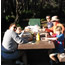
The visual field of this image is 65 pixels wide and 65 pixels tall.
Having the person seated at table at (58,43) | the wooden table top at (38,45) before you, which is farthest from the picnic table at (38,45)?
the person seated at table at (58,43)

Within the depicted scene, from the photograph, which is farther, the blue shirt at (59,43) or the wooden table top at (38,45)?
the blue shirt at (59,43)

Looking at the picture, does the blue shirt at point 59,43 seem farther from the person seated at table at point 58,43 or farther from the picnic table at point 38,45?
the picnic table at point 38,45

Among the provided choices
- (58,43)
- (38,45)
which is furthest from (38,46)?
(58,43)

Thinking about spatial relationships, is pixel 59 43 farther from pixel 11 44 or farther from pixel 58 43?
pixel 11 44

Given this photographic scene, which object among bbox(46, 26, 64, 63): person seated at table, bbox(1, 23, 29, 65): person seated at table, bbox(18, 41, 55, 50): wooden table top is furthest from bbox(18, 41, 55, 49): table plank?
bbox(46, 26, 64, 63): person seated at table

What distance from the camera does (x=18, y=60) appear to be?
4.41m

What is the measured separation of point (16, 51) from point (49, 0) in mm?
19809

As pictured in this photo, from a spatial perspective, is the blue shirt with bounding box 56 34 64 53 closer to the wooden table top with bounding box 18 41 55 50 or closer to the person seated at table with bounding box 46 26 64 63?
the person seated at table with bounding box 46 26 64 63

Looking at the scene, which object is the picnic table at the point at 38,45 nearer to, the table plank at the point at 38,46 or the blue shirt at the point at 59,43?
the table plank at the point at 38,46

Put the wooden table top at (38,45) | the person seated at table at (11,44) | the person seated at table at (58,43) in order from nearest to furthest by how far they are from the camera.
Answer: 1. the wooden table top at (38,45)
2. the person seated at table at (11,44)
3. the person seated at table at (58,43)

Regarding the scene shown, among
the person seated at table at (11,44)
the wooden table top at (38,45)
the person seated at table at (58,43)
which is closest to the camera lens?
the wooden table top at (38,45)

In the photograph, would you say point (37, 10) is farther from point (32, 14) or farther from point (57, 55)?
point (57, 55)

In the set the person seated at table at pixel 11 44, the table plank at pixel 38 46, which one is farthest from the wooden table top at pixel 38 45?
the person seated at table at pixel 11 44

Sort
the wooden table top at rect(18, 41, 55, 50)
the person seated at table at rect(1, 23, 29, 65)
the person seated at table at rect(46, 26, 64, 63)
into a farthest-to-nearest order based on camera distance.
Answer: the person seated at table at rect(46, 26, 64, 63), the person seated at table at rect(1, 23, 29, 65), the wooden table top at rect(18, 41, 55, 50)
